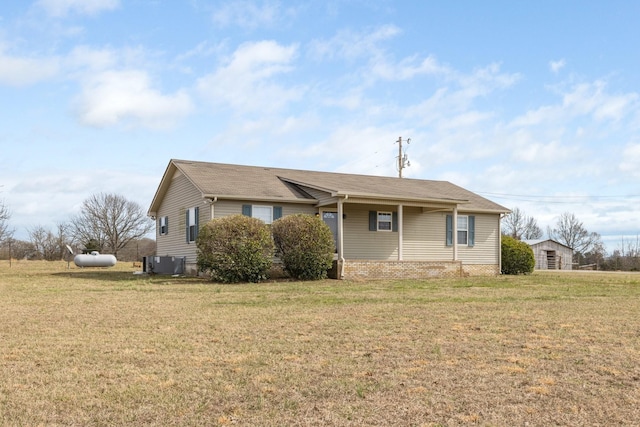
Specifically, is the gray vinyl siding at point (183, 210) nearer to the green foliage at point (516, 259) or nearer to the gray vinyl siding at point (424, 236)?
the gray vinyl siding at point (424, 236)

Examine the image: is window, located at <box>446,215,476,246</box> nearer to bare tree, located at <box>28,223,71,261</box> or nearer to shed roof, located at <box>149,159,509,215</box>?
shed roof, located at <box>149,159,509,215</box>

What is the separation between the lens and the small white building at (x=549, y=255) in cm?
4353

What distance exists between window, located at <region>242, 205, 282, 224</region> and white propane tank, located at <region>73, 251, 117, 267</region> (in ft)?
43.1

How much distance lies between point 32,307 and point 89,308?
1.14m

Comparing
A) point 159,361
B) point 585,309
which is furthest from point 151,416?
point 585,309

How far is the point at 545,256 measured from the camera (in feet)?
144

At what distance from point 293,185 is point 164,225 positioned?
249 inches

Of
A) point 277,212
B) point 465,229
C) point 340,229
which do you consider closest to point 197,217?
point 277,212

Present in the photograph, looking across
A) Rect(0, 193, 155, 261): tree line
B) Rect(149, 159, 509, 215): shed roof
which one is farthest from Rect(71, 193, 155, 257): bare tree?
Rect(149, 159, 509, 215): shed roof

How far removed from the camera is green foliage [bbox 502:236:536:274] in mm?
25641

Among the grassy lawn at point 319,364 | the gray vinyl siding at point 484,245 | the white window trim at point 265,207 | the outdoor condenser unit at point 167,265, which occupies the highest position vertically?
the white window trim at point 265,207

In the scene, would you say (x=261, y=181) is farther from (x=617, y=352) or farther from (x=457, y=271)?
(x=617, y=352)

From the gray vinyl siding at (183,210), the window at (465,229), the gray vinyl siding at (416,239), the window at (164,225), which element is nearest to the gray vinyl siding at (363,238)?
the gray vinyl siding at (416,239)

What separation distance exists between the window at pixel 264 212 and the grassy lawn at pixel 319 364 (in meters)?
9.27
